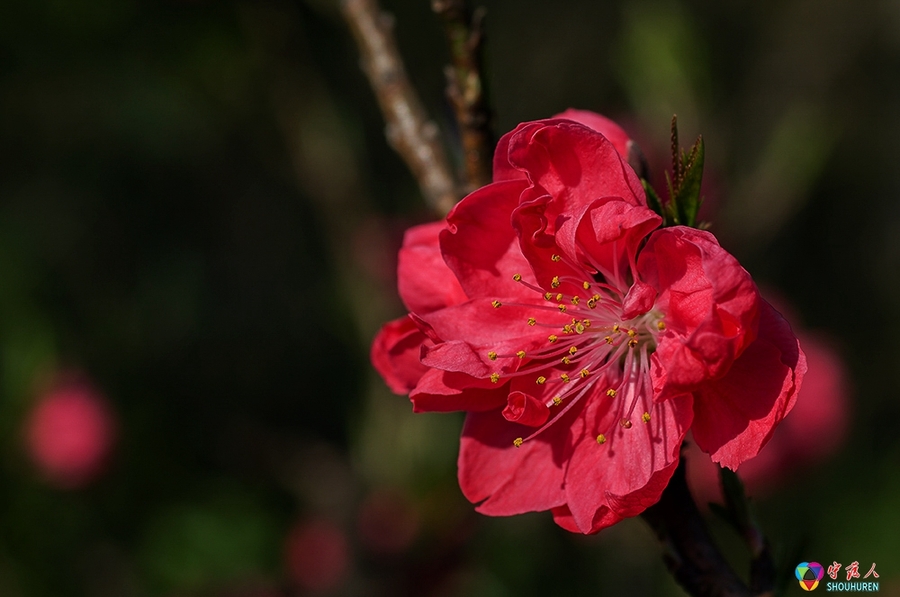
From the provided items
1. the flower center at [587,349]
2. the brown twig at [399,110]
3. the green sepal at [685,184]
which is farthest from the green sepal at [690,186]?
the brown twig at [399,110]

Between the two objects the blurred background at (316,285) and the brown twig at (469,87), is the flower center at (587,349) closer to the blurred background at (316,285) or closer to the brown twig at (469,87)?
the brown twig at (469,87)

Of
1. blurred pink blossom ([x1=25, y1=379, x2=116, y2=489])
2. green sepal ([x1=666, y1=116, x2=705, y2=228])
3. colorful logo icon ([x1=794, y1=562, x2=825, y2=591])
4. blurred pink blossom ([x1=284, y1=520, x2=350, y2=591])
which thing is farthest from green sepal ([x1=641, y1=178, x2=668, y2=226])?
blurred pink blossom ([x1=25, y1=379, x2=116, y2=489])

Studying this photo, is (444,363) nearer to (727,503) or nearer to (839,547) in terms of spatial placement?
(727,503)

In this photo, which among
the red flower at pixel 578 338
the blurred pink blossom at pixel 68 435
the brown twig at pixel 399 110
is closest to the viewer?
the red flower at pixel 578 338

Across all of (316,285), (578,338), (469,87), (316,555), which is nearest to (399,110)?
(469,87)

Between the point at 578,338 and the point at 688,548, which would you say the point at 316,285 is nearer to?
the point at 578,338

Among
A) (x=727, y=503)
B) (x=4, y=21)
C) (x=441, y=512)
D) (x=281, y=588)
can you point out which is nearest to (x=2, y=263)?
(x=4, y=21)
